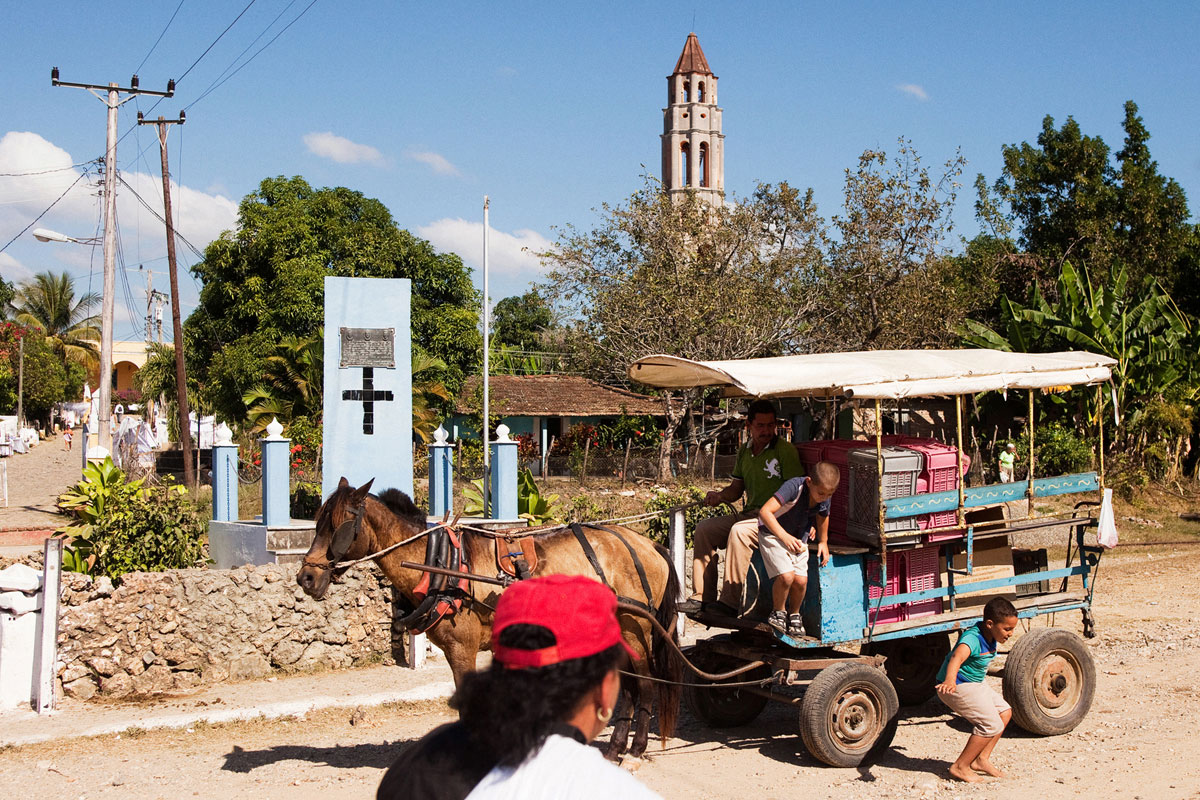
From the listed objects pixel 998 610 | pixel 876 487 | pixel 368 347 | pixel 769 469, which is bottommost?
pixel 998 610

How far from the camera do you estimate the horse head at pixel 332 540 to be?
6.18 meters

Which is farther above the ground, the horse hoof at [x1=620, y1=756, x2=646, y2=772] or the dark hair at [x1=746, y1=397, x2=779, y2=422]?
the dark hair at [x1=746, y1=397, x2=779, y2=422]

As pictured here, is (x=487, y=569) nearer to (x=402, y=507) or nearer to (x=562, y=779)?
(x=402, y=507)

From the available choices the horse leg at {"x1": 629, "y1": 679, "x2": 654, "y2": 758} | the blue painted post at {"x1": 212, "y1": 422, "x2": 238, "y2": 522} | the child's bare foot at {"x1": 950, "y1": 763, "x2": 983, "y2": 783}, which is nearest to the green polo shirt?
the horse leg at {"x1": 629, "y1": 679, "x2": 654, "y2": 758}

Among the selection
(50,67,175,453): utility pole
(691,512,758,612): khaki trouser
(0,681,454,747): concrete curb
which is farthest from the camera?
(50,67,175,453): utility pole

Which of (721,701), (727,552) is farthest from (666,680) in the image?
(721,701)

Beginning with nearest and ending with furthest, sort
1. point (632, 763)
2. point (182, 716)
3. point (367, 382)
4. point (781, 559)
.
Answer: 1. point (781, 559)
2. point (632, 763)
3. point (182, 716)
4. point (367, 382)

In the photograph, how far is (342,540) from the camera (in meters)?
6.16

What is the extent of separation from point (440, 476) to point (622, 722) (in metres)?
8.62

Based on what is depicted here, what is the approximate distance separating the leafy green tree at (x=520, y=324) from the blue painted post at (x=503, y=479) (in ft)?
→ 142

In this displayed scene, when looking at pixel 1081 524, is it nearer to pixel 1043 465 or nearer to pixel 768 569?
pixel 768 569

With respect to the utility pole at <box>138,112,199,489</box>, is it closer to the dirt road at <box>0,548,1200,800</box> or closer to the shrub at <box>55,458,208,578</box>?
the shrub at <box>55,458,208,578</box>

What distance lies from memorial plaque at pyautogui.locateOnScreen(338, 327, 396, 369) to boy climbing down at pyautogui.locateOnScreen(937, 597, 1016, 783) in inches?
339

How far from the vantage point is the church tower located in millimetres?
65062
